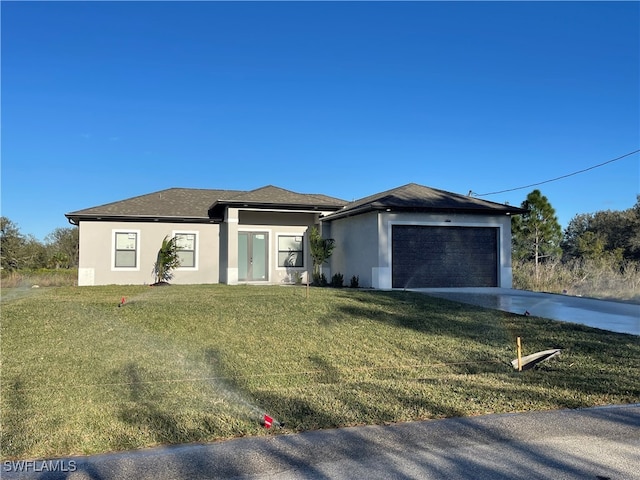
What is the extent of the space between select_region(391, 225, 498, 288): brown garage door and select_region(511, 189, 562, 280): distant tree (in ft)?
31.1

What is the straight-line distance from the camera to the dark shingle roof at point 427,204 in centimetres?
1688

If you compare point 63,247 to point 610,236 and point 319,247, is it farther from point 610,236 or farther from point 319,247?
point 610,236

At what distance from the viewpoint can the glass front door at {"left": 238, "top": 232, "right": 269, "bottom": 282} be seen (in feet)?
68.6

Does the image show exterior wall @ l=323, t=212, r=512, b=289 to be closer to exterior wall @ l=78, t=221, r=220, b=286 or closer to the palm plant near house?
exterior wall @ l=78, t=221, r=220, b=286

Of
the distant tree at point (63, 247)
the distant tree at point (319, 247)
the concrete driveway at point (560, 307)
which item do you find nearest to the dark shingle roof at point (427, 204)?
the distant tree at point (319, 247)

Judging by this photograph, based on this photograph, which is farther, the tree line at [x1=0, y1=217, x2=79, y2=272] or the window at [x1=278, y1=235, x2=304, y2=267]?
the tree line at [x1=0, y1=217, x2=79, y2=272]

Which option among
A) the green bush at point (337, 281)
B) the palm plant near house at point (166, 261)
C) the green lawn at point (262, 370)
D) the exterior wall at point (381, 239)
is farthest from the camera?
the palm plant near house at point (166, 261)

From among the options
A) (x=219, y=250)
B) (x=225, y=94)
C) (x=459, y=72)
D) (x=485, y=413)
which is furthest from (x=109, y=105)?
(x=485, y=413)

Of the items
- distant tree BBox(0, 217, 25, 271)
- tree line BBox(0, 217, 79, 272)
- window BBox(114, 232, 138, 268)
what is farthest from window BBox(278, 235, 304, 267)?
distant tree BBox(0, 217, 25, 271)

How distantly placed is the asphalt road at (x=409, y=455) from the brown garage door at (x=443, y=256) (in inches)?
489

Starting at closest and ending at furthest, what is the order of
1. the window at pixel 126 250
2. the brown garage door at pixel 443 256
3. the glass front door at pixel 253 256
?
the brown garage door at pixel 443 256, the window at pixel 126 250, the glass front door at pixel 253 256

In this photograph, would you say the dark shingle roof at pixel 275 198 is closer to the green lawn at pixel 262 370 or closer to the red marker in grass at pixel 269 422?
the green lawn at pixel 262 370

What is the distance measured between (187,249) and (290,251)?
4.43m

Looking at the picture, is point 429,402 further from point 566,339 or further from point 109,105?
point 109,105
